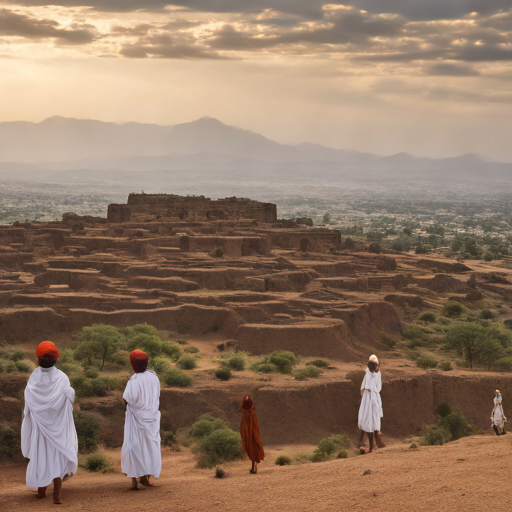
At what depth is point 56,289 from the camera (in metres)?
30.1

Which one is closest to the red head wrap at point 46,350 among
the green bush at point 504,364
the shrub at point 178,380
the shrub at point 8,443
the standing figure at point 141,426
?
the standing figure at point 141,426

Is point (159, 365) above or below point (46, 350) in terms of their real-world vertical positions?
below

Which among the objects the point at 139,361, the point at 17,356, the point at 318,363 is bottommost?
the point at 318,363

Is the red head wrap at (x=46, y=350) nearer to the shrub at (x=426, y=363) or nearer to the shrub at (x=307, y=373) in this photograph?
the shrub at (x=307, y=373)

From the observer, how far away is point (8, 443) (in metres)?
13.0

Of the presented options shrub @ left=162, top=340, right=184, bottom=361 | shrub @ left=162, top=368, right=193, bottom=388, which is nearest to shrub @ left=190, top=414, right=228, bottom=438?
shrub @ left=162, top=368, right=193, bottom=388

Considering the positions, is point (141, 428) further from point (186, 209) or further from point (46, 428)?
point (186, 209)

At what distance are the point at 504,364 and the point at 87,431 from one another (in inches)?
563

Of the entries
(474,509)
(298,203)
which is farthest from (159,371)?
(298,203)

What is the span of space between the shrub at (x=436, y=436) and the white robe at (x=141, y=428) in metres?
9.22

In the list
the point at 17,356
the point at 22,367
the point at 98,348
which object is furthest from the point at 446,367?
the point at 17,356

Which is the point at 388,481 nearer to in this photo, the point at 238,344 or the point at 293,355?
the point at 293,355

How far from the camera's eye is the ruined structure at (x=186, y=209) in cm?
6378

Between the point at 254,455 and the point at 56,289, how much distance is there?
21.5 metres
